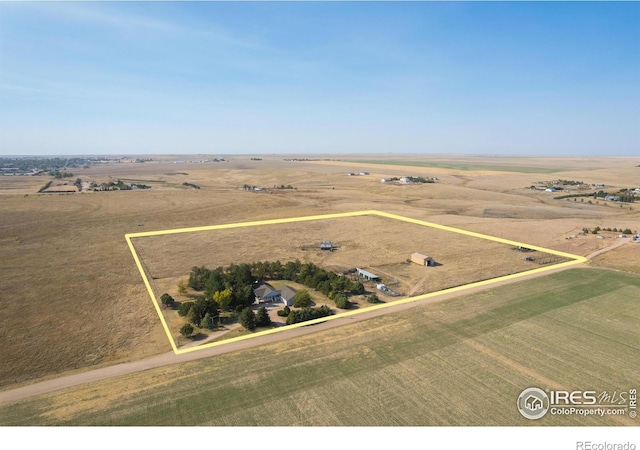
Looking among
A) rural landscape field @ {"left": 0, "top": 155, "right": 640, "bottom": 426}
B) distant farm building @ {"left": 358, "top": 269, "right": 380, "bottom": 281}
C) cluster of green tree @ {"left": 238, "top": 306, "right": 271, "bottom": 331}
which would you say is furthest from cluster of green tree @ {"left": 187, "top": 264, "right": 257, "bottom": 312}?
distant farm building @ {"left": 358, "top": 269, "right": 380, "bottom": 281}

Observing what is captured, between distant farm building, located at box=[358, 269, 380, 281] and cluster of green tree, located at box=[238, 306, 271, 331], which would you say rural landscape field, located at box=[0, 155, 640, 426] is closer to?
distant farm building, located at box=[358, 269, 380, 281]

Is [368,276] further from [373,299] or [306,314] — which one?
[306,314]

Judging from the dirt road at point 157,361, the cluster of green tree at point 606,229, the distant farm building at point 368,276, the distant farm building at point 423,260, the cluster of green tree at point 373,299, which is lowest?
the dirt road at point 157,361

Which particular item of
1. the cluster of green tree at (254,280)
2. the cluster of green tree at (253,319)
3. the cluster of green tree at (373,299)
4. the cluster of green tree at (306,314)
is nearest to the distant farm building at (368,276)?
the cluster of green tree at (254,280)

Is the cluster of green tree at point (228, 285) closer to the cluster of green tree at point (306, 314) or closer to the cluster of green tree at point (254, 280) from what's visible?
the cluster of green tree at point (254, 280)

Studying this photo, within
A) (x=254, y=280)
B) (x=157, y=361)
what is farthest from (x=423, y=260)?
(x=157, y=361)

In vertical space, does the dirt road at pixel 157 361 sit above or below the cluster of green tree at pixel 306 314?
below
